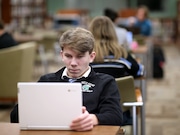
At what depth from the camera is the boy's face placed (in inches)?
96.6

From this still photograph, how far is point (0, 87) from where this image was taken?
6070 mm

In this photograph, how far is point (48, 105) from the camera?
2.17 m

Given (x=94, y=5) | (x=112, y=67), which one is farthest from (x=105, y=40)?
(x=94, y=5)

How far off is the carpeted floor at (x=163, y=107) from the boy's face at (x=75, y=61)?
2634 millimetres

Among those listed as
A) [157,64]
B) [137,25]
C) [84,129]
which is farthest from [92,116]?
[137,25]

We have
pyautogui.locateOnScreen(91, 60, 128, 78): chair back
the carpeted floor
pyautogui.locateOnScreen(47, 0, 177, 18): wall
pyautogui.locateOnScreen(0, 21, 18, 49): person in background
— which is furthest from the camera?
pyautogui.locateOnScreen(47, 0, 177, 18): wall

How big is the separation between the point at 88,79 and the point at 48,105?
0.44 meters

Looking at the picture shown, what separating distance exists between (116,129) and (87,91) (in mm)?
388

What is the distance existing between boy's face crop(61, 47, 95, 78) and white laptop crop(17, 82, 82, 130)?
0.35m

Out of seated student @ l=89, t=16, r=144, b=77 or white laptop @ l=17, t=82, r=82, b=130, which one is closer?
white laptop @ l=17, t=82, r=82, b=130

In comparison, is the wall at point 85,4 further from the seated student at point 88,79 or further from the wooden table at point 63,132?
the wooden table at point 63,132

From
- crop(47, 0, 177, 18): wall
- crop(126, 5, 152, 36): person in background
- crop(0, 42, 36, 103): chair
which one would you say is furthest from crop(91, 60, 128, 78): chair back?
crop(47, 0, 177, 18): wall

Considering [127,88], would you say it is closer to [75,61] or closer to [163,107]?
[75,61]

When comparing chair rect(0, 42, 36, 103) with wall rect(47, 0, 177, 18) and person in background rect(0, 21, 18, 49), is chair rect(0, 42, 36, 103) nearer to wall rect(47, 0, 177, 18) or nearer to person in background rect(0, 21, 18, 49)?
person in background rect(0, 21, 18, 49)
